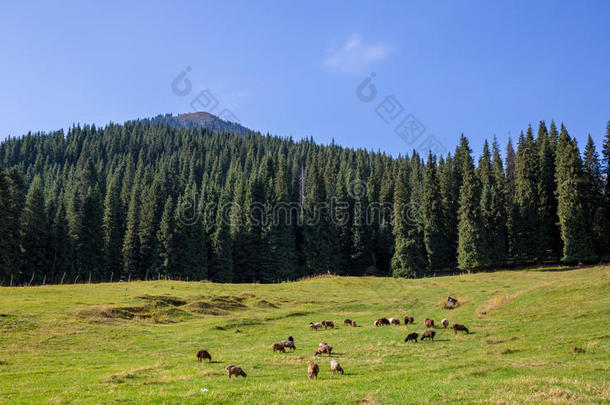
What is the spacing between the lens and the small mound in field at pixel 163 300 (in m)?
44.4

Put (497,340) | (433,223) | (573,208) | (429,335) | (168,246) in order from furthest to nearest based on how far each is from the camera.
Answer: (433,223) → (168,246) → (573,208) → (429,335) → (497,340)

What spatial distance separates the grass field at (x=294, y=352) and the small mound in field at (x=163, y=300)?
0.13m

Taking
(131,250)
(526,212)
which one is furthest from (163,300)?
(526,212)

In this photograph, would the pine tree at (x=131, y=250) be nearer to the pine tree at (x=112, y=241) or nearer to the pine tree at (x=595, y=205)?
the pine tree at (x=112, y=241)

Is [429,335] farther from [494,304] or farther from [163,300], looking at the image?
[163,300]

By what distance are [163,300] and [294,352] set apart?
25146 mm

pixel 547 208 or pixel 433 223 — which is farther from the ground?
pixel 547 208

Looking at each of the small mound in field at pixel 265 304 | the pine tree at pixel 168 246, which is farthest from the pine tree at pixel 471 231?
the pine tree at pixel 168 246

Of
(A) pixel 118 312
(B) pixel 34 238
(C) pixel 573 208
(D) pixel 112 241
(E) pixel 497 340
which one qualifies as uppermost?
(C) pixel 573 208

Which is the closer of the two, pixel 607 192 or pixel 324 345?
pixel 324 345

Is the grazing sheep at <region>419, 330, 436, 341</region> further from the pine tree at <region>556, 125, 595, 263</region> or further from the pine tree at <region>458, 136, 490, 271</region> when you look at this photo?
the pine tree at <region>556, 125, 595, 263</region>


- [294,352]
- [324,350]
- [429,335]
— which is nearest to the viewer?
[324,350]

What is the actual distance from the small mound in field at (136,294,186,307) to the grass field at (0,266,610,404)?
0.42 feet

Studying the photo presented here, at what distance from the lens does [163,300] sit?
1799 inches
